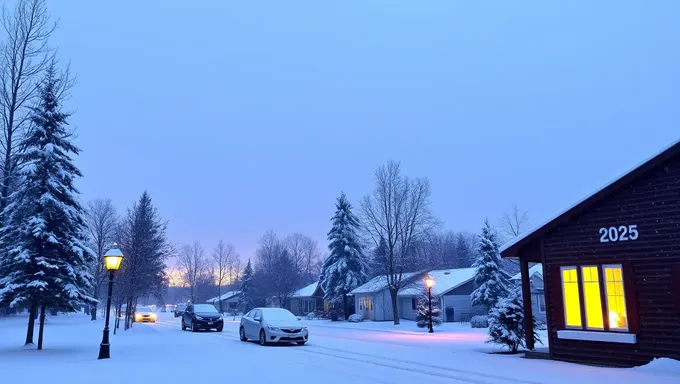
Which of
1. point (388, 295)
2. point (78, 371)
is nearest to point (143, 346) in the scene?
point (78, 371)

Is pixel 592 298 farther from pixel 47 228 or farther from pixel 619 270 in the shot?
pixel 47 228

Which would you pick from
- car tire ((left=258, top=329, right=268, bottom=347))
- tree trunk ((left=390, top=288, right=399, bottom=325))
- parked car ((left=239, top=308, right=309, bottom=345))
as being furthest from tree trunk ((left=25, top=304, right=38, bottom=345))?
tree trunk ((left=390, top=288, right=399, bottom=325))

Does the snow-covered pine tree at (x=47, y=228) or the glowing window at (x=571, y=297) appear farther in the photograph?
the snow-covered pine tree at (x=47, y=228)

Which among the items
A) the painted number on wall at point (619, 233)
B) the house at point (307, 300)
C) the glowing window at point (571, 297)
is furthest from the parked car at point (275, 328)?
the house at point (307, 300)

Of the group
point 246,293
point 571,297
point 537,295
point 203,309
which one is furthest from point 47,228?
point 246,293

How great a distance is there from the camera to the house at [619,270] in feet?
42.4

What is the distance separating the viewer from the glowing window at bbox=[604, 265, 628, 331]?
13758 mm

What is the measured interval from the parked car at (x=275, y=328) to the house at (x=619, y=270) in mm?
9631

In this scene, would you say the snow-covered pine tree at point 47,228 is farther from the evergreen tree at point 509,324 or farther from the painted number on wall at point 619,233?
the painted number on wall at point 619,233

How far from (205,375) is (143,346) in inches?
365

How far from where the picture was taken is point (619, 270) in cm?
1391

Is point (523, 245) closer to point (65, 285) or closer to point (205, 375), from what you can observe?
point (205, 375)

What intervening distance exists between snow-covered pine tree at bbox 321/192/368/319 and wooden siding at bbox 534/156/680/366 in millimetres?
34933

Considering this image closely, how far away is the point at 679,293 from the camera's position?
490 inches
